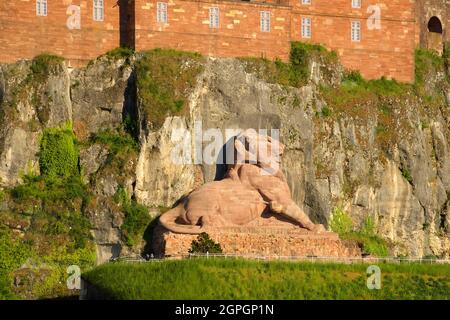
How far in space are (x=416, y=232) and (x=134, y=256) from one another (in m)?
14.3

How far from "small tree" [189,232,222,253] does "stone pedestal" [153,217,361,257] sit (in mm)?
341

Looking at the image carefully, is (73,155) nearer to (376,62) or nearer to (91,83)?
(91,83)

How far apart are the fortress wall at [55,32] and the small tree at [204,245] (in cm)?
1047

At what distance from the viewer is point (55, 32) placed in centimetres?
8862

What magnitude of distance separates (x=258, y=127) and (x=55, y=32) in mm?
9414

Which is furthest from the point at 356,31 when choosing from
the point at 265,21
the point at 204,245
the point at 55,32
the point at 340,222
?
the point at 204,245

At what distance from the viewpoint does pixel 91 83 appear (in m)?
88.4

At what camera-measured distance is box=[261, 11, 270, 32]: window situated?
299 ft

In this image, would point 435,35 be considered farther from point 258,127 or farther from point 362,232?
point 258,127

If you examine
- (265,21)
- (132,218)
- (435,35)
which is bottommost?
(132,218)

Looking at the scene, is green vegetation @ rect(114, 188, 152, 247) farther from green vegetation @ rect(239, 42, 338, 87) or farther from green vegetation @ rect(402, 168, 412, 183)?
green vegetation @ rect(402, 168, 412, 183)

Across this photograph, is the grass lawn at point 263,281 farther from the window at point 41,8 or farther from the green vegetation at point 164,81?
the window at point 41,8

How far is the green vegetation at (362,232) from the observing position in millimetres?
88938
